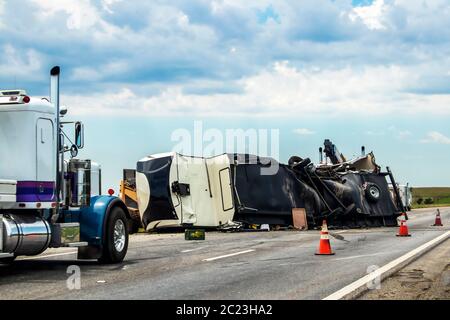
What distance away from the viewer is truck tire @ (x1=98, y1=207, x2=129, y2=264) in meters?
13.5

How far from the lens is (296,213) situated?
27.7 metres

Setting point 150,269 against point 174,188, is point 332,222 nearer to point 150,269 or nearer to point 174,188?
point 174,188

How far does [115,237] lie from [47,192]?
6.95 feet

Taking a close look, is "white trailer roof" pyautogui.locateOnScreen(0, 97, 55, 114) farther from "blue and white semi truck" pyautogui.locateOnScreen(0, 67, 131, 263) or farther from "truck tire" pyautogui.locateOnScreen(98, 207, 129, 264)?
"truck tire" pyautogui.locateOnScreen(98, 207, 129, 264)

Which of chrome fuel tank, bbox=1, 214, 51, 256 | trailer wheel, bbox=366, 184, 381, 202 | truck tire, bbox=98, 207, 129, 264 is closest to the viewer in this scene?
Answer: chrome fuel tank, bbox=1, 214, 51, 256

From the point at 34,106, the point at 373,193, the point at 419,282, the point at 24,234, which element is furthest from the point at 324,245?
the point at 373,193

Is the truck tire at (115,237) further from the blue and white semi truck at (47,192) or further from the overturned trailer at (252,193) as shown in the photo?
the overturned trailer at (252,193)

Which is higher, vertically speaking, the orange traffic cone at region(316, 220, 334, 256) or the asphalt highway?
the orange traffic cone at region(316, 220, 334, 256)

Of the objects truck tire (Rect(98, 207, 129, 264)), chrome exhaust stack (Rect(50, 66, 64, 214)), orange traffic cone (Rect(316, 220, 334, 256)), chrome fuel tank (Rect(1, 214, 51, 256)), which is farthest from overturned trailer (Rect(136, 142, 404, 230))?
chrome fuel tank (Rect(1, 214, 51, 256))

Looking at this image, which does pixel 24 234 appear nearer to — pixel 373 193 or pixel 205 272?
pixel 205 272

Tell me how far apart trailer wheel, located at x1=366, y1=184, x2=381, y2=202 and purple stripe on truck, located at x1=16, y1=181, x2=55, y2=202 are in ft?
61.8
